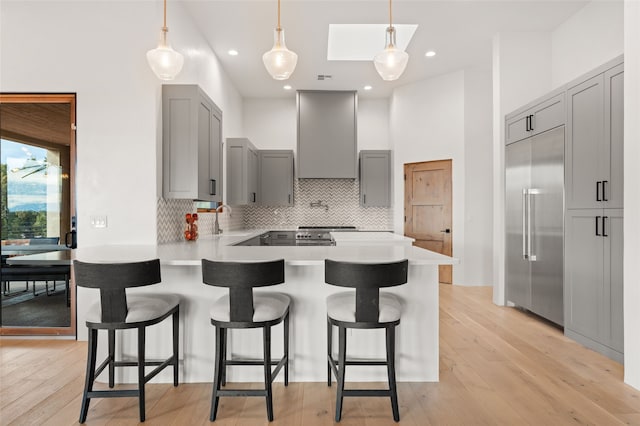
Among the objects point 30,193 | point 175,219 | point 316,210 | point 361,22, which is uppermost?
point 361,22

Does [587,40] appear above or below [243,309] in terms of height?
above

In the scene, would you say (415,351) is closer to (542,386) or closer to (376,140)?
(542,386)

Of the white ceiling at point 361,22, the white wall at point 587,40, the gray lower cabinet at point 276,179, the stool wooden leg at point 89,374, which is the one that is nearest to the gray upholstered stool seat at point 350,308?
the stool wooden leg at point 89,374

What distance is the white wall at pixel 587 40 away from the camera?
3.46 meters

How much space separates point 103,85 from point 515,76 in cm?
461

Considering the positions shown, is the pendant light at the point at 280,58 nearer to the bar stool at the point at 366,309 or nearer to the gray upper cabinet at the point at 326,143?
the bar stool at the point at 366,309

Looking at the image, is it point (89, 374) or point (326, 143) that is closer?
point (89, 374)

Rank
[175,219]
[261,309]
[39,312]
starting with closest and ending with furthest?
[261,309], [39,312], [175,219]

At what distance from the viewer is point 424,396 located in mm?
2236

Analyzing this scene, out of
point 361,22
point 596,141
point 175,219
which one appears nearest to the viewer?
point 596,141

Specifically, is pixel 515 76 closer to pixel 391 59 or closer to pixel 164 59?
pixel 391 59

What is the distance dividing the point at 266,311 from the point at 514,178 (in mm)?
3468

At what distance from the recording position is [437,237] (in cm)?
582

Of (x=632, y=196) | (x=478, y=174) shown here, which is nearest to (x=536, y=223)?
(x=632, y=196)
